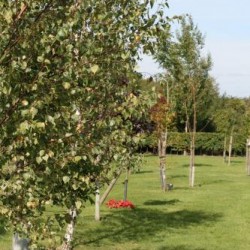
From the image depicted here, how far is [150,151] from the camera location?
222 ft

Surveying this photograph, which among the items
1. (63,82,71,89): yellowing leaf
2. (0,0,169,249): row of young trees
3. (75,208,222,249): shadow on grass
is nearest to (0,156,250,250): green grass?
(75,208,222,249): shadow on grass

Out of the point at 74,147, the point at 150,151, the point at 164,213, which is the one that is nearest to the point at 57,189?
the point at 74,147

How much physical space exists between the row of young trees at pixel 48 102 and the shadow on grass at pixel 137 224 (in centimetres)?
1065

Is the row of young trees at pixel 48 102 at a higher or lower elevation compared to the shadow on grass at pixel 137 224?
higher

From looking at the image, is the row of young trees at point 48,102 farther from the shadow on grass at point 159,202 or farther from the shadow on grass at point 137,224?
the shadow on grass at point 159,202

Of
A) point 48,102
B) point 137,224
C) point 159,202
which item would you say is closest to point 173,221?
point 137,224

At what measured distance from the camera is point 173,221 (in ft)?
67.0

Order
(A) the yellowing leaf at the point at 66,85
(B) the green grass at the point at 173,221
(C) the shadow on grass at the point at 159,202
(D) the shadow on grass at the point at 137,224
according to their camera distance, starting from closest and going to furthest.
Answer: (A) the yellowing leaf at the point at 66,85 < (B) the green grass at the point at 173,221 < (D) the shadow on grass at the point at 137,224 < (C) the shadow on grass at the point at 159,202

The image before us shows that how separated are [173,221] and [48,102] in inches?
649

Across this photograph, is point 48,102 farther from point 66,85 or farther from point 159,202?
point 159,202

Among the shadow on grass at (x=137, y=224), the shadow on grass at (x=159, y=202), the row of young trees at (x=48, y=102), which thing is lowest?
the shadow on grass at (x=137, y=224)

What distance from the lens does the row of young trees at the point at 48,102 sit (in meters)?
4.60

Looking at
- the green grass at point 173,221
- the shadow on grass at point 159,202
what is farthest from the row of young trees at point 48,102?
the shadow on grass at point 159,202

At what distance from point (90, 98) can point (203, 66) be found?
29.9m
